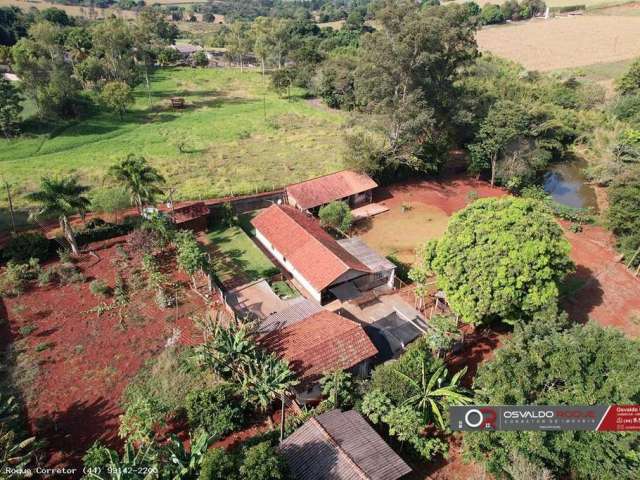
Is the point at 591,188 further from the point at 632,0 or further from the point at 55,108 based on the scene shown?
the point at 632,0

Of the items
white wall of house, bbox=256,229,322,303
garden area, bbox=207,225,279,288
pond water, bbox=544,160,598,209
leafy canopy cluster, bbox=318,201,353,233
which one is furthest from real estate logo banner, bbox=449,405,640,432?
pond water, bbox=544,160,598,209

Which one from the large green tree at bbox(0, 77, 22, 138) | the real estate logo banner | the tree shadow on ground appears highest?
the large green tree at bbox(0, 77, 22, 138)

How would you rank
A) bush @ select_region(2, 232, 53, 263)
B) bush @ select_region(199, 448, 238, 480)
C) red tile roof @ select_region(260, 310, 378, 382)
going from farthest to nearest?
bush @ select_region(2, 232, 53, 263), red tile roof @ select_region(260, 310, 378, 382), bush @ select_region(199, 448, 238, 480)

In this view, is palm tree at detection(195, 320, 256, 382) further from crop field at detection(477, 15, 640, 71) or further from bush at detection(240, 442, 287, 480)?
crop field at detection(477, 15, 640, 71)

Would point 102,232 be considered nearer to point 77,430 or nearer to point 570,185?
point 77,430

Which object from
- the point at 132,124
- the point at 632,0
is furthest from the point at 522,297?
the point at 632,0

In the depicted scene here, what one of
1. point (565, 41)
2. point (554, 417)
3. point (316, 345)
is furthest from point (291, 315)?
point (565, 41)

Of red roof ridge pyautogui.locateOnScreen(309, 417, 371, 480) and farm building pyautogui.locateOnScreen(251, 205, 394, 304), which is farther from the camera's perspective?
farm building pyautogui.locateOnScreen(251, 205, 394, 304)
